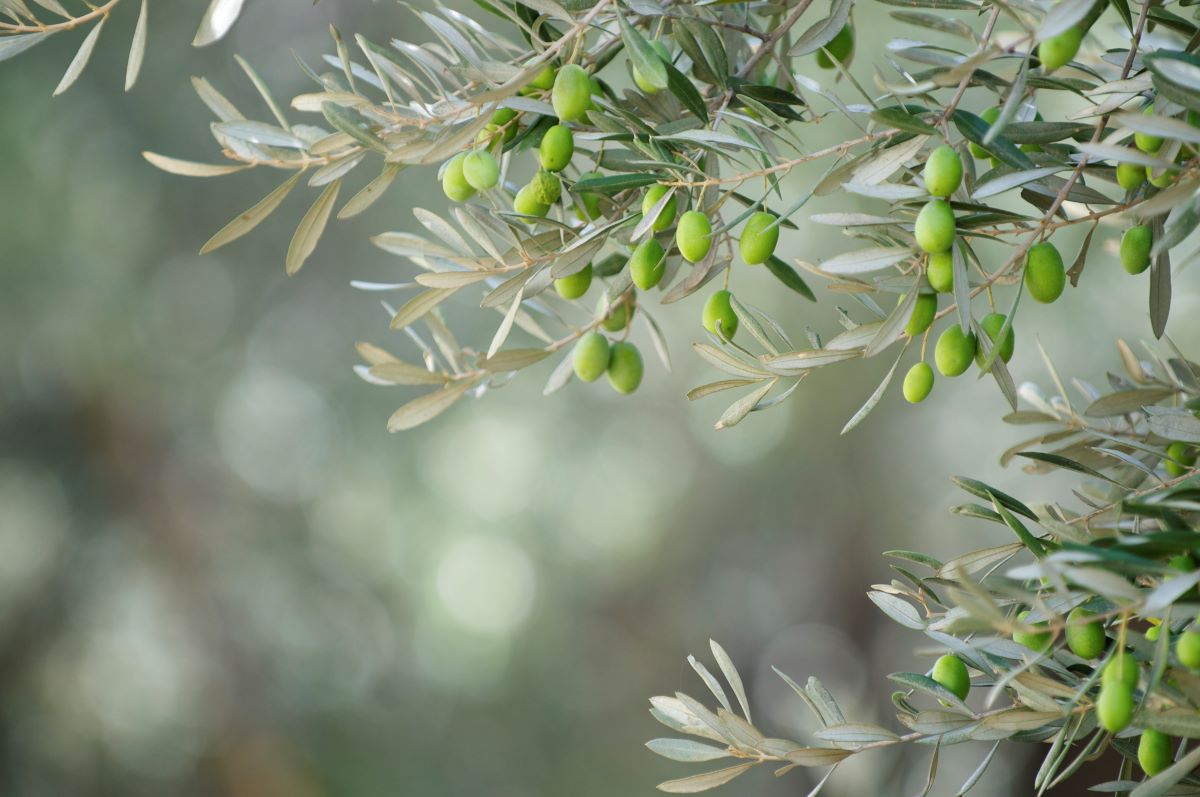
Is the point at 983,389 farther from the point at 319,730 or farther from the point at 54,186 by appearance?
the point at 54,186

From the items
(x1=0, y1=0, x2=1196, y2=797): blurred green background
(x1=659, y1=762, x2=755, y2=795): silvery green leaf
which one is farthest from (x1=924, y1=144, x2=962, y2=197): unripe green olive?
(x1=0, y1=0, x2=1196, y2=797): blurred green background

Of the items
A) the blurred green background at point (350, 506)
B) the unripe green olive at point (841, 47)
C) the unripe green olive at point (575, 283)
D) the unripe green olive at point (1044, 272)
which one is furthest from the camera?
the blurred green background at point (350, 506)

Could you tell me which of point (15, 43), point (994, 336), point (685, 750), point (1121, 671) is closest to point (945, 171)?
point (994, 336)

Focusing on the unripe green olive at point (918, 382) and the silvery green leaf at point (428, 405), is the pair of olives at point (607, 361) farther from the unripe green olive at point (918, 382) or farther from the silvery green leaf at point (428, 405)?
the unripe green olive at point (918, 382)

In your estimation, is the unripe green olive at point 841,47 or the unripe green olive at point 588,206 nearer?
the unripe green olive at point 588,206

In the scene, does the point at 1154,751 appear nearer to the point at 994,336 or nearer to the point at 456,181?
the point at 994,336

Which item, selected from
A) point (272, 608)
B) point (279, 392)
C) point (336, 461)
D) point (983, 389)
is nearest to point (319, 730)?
point (272, 608)

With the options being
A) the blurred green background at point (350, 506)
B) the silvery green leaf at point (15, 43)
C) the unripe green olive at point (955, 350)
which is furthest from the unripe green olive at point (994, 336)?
the blurred green background at point (350, 506)
